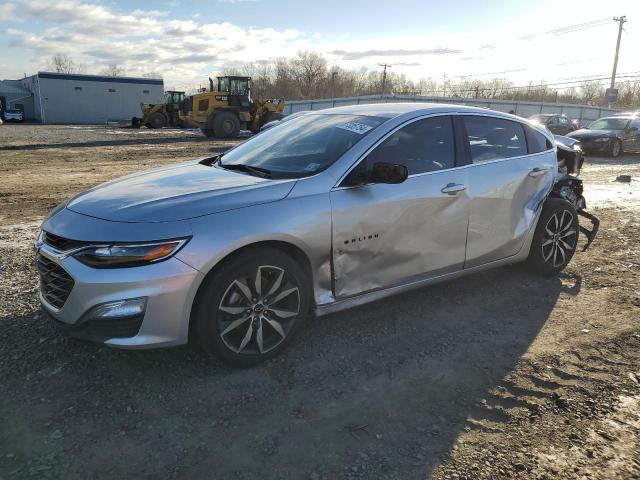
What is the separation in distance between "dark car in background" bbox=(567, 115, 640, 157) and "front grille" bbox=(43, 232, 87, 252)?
18679 millimetres

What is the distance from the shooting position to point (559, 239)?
4.89m

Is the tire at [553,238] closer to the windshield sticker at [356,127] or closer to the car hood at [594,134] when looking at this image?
the windshield sticker at [356,127]

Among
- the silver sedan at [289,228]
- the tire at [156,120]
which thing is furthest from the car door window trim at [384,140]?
the tire at [156,120]

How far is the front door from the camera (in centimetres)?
338

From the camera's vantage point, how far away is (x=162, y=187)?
3.38 m

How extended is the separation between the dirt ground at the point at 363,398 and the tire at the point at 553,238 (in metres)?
0.43

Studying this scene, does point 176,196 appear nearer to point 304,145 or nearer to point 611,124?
point 304,145

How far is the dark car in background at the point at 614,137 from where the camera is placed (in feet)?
58.0

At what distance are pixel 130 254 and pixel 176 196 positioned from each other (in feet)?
1.77

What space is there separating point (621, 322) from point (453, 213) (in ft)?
5.48

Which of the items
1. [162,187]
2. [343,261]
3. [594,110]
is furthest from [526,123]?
[594,110]

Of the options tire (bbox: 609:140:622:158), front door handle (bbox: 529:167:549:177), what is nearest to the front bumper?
front door handle (bbox: 529:167:549:177)

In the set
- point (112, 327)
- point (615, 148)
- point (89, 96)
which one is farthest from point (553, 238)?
point (89, 96)

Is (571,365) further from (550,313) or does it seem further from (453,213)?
(453,213)
